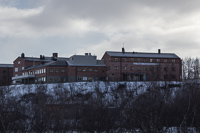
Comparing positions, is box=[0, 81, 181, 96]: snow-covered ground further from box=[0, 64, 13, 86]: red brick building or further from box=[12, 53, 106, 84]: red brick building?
box=[0, 64, 13, 86]: red brick building

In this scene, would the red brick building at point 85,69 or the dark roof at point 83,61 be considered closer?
the red brick building at point 85,69

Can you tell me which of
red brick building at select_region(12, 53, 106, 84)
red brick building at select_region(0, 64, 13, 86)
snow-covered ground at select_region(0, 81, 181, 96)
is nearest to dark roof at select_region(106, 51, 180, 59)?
red brick building at select_region(12, 53, 106, 84)

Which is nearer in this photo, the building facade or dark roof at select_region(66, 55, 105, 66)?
the building facade

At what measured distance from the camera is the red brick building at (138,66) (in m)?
93.6

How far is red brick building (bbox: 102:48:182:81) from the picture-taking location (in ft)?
307

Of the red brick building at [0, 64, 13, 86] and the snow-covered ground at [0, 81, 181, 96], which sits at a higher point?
the red brick building at [0, 64, 13, 86]

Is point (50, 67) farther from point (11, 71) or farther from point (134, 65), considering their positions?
point (11, 71)

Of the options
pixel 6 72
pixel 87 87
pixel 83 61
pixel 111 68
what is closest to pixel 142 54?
pixel 111 68

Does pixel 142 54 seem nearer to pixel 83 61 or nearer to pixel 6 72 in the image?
pixel 83 61

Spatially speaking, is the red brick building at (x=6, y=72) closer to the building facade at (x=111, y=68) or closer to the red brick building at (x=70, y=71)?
the red brick building at (x=70, y=71)

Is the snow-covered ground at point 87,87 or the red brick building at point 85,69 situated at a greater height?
the red brick building at point 85,69

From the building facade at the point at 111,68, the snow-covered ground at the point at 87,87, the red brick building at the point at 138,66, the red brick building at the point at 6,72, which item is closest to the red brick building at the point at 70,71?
the building facade at the point at 111,68

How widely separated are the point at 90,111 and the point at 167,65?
5452 centimetres

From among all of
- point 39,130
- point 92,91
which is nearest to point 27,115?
point 39,130
